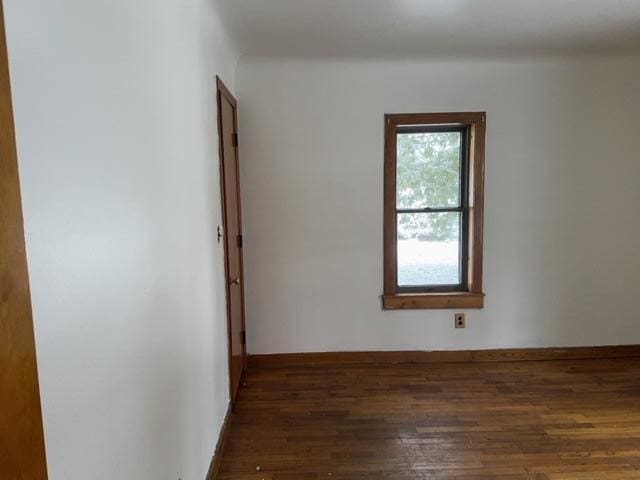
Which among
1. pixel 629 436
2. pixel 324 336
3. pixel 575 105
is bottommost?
pixel 629 436

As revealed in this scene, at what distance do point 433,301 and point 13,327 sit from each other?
116 inches

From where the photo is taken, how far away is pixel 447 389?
9.14 feet

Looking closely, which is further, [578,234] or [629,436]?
[578,234]

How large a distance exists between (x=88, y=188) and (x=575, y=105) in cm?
347

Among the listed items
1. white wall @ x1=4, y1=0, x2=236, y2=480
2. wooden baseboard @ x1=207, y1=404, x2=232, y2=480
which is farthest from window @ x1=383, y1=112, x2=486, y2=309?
white wall @ x1=4, y1=0, x2=236, y2=480

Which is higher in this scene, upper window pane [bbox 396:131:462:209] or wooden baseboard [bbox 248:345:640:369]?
upper window pane [bbox 396:131:462:209]

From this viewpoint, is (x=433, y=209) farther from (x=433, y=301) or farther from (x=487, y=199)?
(x=433, y=301)

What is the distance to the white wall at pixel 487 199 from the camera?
9.84 ft

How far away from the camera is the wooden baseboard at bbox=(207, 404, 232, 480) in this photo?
1.90m

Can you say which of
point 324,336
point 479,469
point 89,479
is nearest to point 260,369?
point 324,336

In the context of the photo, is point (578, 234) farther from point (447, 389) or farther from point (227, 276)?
point (227, 276)

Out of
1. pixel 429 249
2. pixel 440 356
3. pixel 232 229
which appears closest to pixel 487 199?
pixel 429 249

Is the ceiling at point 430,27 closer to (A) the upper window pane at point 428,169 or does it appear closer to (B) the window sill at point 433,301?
(A) the upper window pane at point 428,169

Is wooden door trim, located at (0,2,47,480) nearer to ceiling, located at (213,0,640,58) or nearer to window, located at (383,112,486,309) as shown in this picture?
ceiling, located at (213,0,640,58)
